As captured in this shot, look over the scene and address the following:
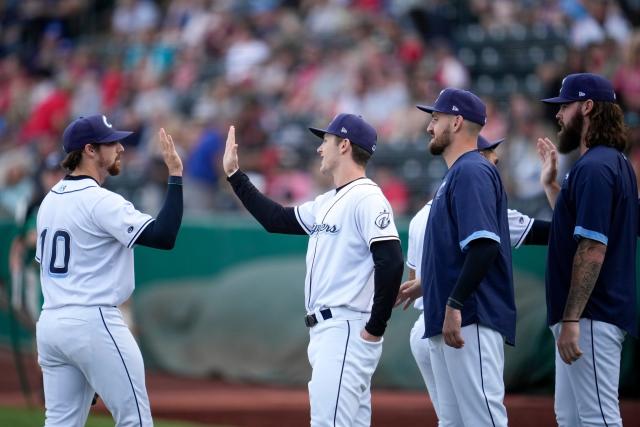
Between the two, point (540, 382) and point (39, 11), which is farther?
point (39, 11)

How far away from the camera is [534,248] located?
9.12m

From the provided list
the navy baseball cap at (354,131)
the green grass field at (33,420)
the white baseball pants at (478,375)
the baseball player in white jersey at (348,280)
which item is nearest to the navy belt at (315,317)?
the baseball player in white jersey at (348,280)

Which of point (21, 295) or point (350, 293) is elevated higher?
point (350, 293)

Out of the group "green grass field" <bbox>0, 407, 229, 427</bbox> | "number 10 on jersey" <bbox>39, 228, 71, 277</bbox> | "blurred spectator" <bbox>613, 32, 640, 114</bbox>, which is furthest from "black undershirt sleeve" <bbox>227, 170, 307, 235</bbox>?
"blurred spectator" <bbox>613, 32, 640, 114</bbox>

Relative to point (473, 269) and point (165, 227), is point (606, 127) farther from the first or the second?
point (165, 227)

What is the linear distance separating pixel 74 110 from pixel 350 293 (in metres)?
→ 12.5

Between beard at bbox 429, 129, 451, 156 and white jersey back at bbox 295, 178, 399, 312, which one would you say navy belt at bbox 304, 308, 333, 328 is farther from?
beard at bbox 429, 129, 451, 156

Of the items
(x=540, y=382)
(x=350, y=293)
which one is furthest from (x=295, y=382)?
(x=350, y=293)

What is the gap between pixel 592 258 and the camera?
496 cm

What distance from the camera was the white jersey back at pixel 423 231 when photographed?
5.73 m

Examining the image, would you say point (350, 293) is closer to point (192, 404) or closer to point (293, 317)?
point (192, 404)

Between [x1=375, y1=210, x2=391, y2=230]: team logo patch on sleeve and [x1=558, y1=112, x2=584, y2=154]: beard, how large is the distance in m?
0.95

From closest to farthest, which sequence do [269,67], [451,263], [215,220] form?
1. [451,263]
2. [215,220]
3. [269,67]

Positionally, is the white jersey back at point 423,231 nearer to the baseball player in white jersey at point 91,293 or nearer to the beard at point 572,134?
the beard at point 572,134
